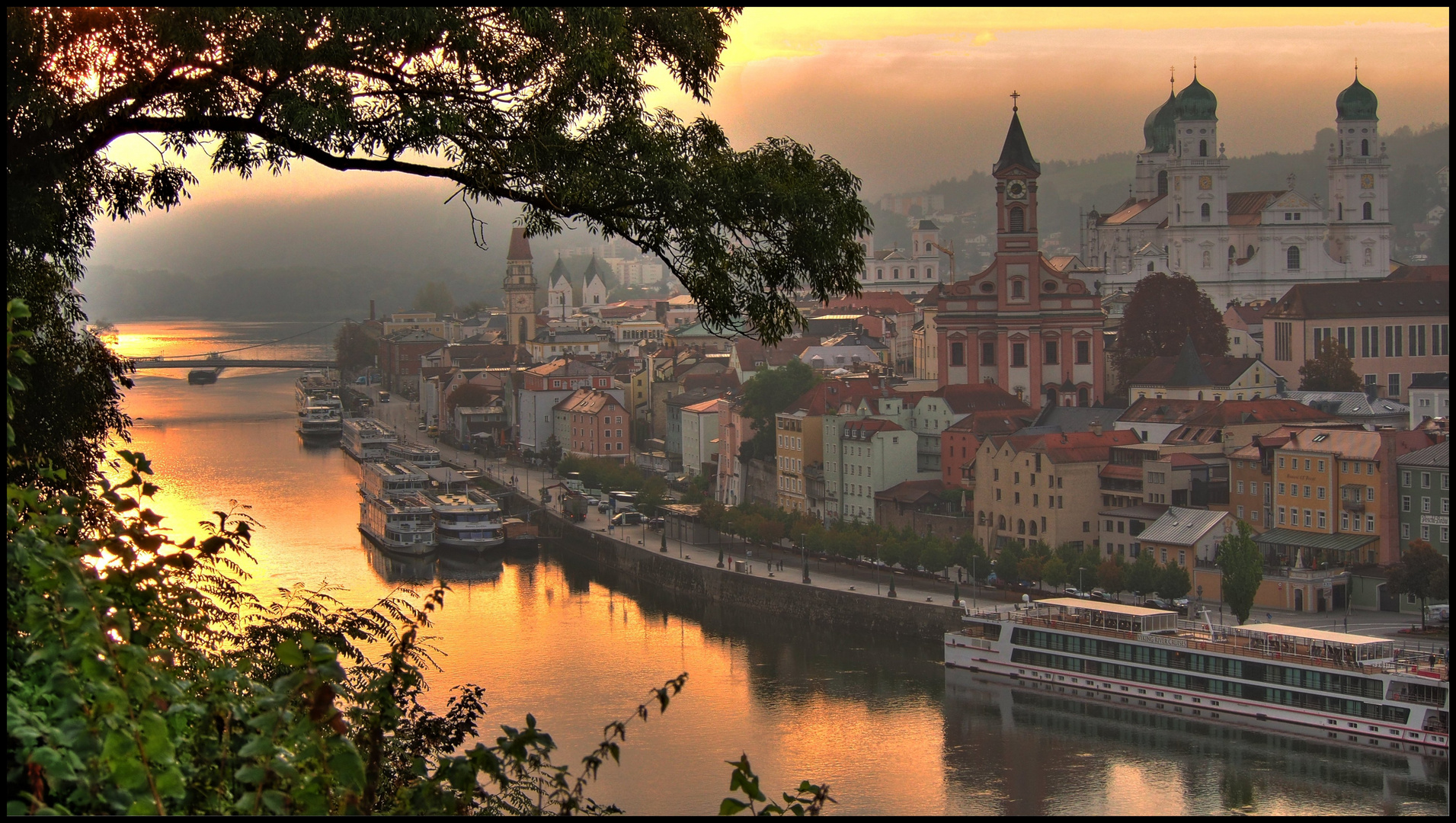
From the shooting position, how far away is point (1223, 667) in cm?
880

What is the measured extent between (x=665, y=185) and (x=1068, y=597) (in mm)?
9164

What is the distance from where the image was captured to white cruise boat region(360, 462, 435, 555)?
14.3 meters

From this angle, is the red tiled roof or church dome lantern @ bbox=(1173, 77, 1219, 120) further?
church dome lantern @ bbox=(1173, 77, 1219, 120)

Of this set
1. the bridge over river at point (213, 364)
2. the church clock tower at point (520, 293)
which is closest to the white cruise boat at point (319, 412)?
the bridge over river at point (213, 364)

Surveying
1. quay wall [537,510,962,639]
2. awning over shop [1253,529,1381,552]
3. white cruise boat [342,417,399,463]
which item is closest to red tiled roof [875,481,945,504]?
quay wall [537,510,962,639]

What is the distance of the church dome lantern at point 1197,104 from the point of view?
26109 millimetres

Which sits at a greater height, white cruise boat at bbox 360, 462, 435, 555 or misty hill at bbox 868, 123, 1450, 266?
misty hill at bbox 868, 123, 1450, 266

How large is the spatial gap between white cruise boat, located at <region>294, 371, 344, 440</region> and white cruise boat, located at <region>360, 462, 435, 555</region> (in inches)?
307

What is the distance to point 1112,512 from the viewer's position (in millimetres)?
12375

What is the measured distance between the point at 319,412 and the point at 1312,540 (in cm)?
1696

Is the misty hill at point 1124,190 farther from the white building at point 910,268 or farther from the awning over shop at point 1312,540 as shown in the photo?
the awning over shop at point 1312,540

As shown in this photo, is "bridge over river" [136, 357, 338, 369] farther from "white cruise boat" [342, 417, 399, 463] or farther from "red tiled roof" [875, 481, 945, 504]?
"red tiled roof" [875, 481, 945, 504]

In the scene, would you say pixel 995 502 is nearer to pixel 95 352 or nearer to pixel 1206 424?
pixel 1206 424

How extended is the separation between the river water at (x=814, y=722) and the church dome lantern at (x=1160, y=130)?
18.6 m
